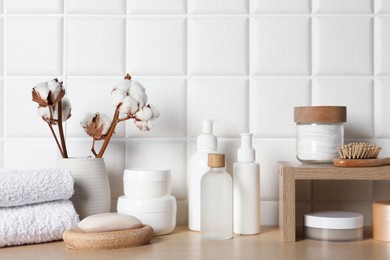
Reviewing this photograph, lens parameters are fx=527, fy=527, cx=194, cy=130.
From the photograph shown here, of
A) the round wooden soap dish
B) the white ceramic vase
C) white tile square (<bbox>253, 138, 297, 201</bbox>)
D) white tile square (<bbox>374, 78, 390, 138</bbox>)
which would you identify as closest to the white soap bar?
the round wooden soap dish

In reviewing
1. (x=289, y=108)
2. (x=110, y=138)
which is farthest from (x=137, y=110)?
(x=289, y=108)

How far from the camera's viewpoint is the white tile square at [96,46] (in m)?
1.15

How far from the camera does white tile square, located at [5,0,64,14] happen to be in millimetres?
1156

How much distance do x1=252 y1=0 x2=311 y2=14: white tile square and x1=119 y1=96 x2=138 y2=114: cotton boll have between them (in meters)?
0.34

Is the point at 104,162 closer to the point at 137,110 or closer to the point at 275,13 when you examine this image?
the point at 137,110

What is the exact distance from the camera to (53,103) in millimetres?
1006

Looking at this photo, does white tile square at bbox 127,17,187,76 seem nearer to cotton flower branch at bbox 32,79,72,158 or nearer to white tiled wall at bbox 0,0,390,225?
white tiled wall at bbox 0,0,390,225

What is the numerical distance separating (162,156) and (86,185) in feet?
0.62

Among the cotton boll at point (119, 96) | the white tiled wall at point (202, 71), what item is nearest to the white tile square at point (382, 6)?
the white tiled wall at point (202, 71)

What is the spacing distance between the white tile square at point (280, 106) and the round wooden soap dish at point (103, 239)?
0.37 m

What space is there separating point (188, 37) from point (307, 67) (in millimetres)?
266

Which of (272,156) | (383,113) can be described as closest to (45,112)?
(272,156)

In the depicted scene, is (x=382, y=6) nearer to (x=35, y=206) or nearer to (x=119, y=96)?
(x=119, y=96)

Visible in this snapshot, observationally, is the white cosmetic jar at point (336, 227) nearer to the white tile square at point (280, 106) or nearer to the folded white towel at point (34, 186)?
the white tile square at point (280, 106)
